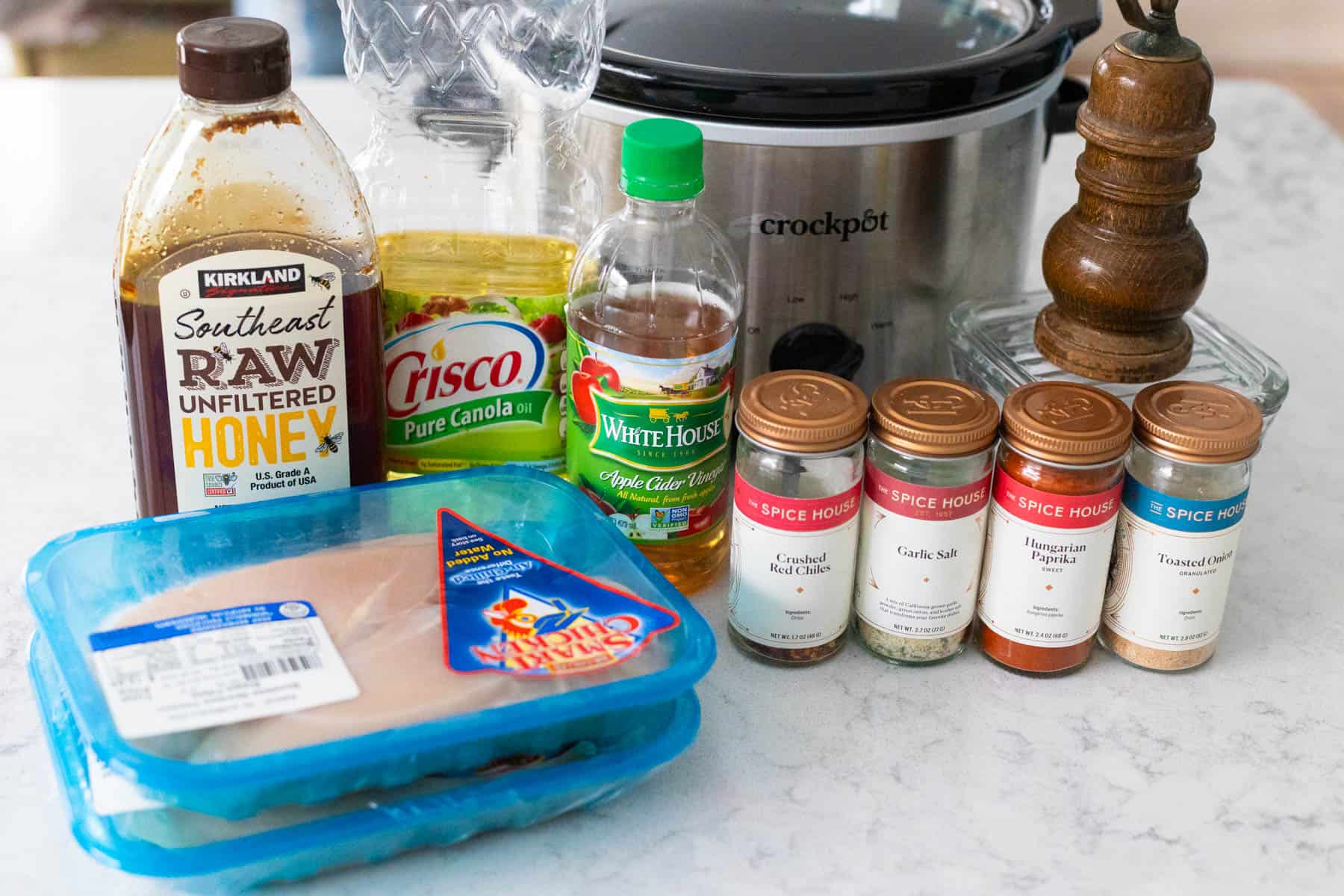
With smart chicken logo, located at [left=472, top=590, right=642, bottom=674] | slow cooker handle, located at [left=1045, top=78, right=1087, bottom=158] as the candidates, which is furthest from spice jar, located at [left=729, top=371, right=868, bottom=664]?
slow cooker handle, located at [left=1045, top=78, right=1087, bottom=158]

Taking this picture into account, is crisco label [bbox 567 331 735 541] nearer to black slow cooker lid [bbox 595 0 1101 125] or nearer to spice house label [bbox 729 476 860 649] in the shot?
spice house label [bbox 729 476 860 649]

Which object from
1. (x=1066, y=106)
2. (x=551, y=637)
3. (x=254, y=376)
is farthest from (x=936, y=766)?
(x=1066, y=106)

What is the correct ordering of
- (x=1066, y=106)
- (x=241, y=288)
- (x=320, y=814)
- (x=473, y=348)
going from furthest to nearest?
(x=1066, y=106) → (x=473, y=348) → (x=241, y=288) → (x=320, y=814)

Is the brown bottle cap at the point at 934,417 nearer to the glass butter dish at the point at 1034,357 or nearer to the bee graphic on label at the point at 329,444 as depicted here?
the glass butter dish at the point at 1034,357

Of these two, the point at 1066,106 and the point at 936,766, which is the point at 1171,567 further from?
the point at 1066,106

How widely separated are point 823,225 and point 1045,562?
0.27m

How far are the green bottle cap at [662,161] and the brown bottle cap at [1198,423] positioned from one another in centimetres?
28

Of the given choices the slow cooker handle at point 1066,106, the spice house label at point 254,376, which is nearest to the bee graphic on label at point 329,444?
the spice house label at point 254,376

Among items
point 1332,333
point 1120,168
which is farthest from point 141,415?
point 1332,333

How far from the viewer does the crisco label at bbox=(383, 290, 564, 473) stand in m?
0.88

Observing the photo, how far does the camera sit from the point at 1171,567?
818 mm

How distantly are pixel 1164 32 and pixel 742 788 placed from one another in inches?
19.3

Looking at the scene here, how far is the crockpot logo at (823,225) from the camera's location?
3.08ft

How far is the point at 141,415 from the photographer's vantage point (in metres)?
0.83
